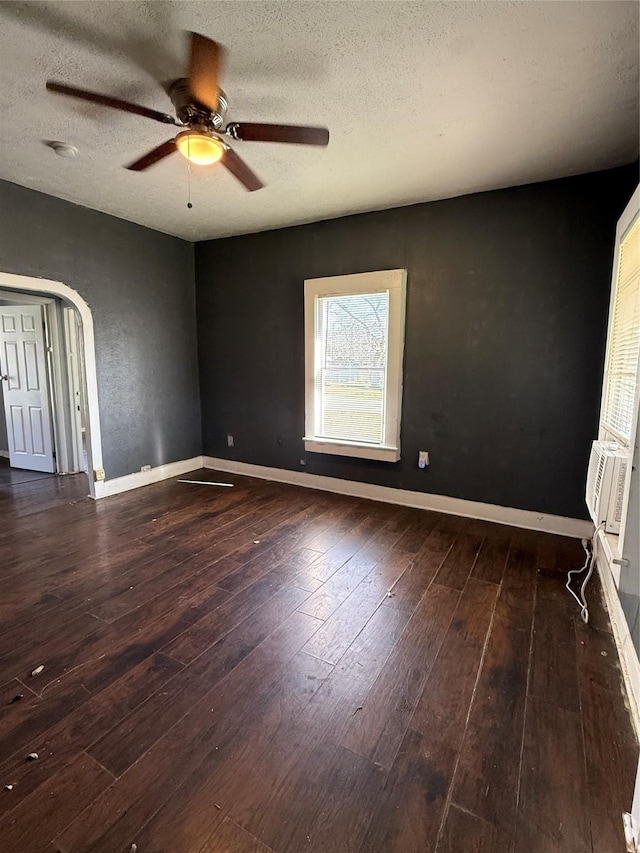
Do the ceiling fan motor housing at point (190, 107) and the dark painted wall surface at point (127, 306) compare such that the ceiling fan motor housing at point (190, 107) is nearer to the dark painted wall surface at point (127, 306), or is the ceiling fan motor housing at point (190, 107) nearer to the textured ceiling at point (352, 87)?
the textured ceiling at point (352, 87)

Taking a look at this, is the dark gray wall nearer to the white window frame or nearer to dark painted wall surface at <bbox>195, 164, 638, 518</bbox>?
dark painted wall surface at <bbox>195, 164, 638, 518</bbox>

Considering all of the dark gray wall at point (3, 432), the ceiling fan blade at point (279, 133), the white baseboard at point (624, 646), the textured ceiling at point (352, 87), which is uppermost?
the textured ceiling at point (352, 87)

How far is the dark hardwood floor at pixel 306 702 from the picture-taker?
3.77 feet

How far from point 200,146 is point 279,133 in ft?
1.43

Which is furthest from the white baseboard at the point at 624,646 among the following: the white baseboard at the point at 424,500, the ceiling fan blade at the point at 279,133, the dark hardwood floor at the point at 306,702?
the ceiling fan blade at the point at 279,133

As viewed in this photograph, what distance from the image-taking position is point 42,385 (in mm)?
4605

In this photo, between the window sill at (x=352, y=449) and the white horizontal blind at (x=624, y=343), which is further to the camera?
the window sill at (x=352, y=449)

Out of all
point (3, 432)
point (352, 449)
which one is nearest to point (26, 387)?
point (3, 432)

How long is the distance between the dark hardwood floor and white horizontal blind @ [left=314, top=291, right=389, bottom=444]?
4.57 ft

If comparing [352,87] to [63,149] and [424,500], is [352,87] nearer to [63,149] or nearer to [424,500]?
[63,149]

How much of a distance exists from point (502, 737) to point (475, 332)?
8.99 ft

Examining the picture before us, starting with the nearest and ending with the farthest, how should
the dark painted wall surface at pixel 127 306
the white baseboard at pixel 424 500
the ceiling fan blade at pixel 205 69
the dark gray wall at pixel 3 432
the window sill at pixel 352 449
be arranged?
1. the ceiling fan blade at pixel 205 69
2. the white baseboard at pixel 424 500
3. the dark painted wall surface at pixel 127 306
4. the window sill at pixel 352 449
5. the dark gray wall at pixel 3 432

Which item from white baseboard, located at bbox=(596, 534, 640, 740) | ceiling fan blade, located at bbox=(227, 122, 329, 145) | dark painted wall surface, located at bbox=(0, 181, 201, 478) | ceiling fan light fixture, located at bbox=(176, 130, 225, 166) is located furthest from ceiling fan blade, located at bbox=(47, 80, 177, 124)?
white baseboard, located at bbox=(596, 534, 640, 740)

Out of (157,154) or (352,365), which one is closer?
(157,154)
